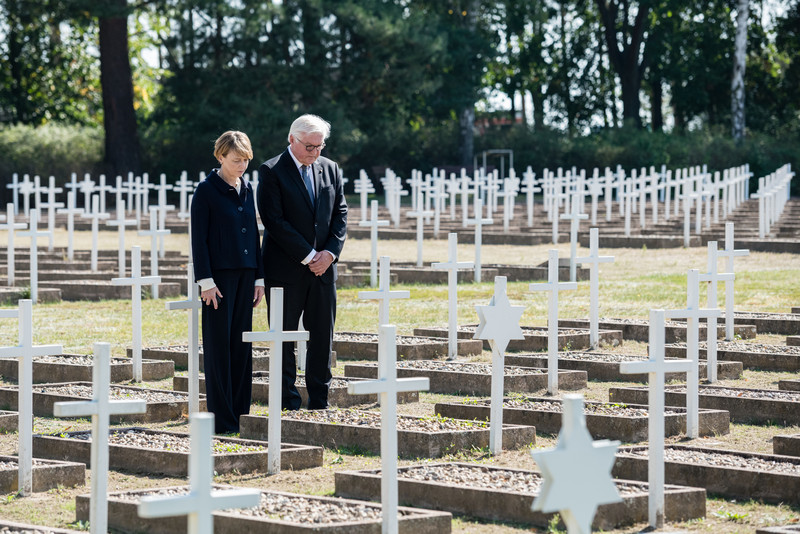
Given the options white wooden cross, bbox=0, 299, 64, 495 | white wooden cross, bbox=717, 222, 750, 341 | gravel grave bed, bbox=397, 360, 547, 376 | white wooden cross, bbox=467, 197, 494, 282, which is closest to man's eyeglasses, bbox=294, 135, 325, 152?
gravel grave bed, bbox=397, 360, 547, 376

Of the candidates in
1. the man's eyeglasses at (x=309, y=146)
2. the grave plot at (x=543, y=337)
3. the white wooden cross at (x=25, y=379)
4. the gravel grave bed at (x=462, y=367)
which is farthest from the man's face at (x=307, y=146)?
the grave plot at (x=543, y=337)

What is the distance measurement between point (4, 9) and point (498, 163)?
17.9 m

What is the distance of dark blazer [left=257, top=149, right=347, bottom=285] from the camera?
904 centimetres

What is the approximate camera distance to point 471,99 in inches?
1753

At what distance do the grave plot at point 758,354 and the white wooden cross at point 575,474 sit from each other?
7313 millimetres

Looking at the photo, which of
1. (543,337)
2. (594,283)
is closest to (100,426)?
(594,283)

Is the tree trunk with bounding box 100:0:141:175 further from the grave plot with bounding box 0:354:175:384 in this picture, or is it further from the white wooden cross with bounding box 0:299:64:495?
the white wooden cross with bounding box 0:299:64:495

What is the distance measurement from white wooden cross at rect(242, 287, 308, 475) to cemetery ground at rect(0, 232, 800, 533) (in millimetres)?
120

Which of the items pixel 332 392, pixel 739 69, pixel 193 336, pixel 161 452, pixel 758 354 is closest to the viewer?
pixel 161 452

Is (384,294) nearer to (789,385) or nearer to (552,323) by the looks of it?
(552,323)

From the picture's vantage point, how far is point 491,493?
21.4 feet

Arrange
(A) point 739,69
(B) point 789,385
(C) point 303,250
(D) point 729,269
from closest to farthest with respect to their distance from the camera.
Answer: (C) point 303,250 < (B) point 789,385 < (D) point 729,269 < (A) point 739,69

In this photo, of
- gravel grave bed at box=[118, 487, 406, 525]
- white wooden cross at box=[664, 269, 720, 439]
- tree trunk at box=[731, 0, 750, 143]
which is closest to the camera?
gravel grave bed at box=[118, 487, 406, 525]

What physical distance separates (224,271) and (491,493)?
2.85m
